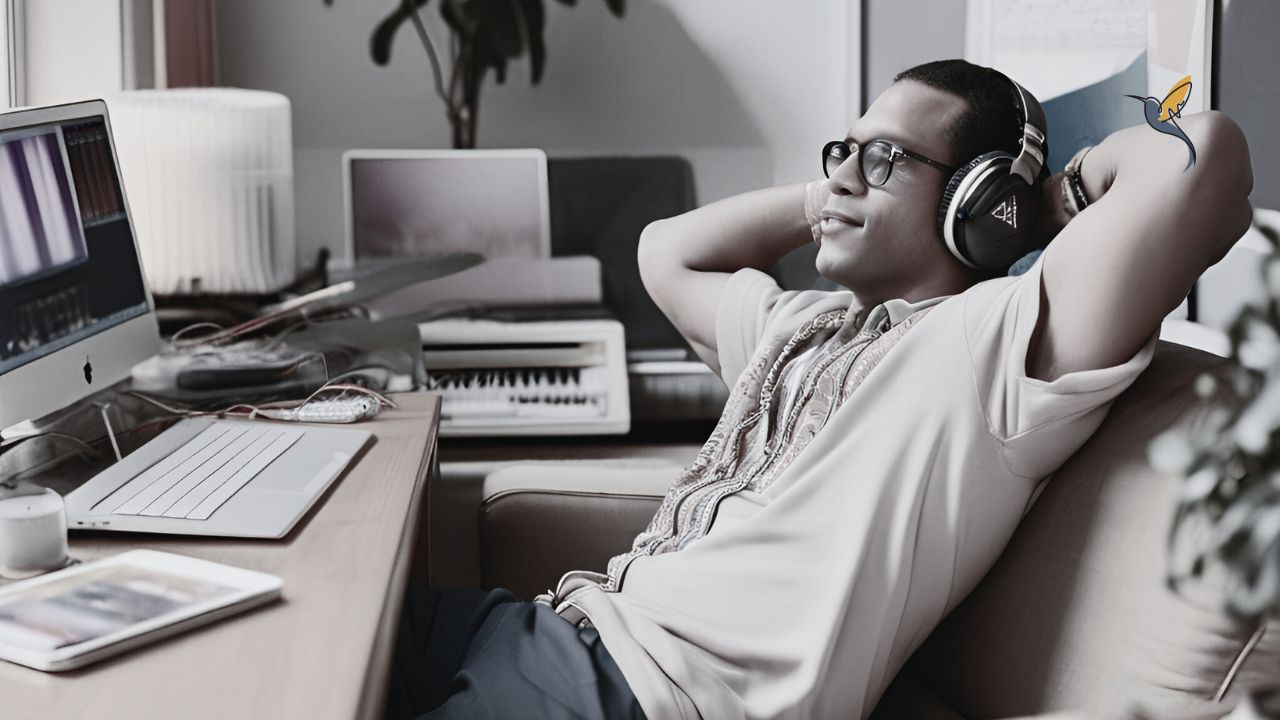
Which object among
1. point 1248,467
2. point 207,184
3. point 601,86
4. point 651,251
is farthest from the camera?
point 601,86

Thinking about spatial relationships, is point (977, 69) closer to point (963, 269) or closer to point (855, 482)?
point (963, 269)

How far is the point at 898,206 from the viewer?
1.34m

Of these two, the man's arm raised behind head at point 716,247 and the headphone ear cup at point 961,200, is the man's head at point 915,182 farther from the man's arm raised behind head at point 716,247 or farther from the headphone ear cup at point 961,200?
the man's arm raised behind head at point 716,247

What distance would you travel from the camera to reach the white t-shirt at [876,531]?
3.54 ft

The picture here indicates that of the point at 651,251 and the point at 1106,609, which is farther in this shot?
the point at 651,251

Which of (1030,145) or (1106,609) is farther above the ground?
(1030,145)

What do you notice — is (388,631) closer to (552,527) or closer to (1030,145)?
(552,527)

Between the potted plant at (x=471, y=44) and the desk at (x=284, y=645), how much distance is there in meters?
1.40

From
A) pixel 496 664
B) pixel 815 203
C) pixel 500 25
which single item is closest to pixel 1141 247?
pixel 815 203

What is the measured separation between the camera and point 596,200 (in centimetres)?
253

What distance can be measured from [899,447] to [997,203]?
313 mm

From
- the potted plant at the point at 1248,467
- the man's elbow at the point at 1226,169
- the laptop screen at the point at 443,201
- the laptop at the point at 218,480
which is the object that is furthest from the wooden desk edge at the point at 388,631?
the laptop screen at the point at 443,201

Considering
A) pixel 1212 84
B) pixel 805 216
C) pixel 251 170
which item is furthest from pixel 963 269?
pixel 251 170

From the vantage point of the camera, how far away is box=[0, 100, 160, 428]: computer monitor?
1.27 meters
